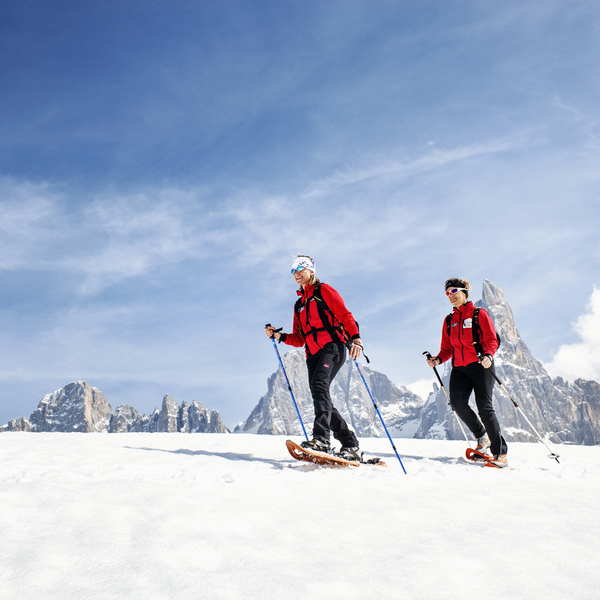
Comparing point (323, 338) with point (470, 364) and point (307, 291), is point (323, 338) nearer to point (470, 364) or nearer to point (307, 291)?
point (307, 291)

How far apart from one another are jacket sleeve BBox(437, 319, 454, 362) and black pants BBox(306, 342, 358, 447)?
2272 mm

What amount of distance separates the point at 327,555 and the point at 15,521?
196cm

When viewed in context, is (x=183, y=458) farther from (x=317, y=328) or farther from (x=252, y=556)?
(x=252, y=556)

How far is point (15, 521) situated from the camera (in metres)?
2.59

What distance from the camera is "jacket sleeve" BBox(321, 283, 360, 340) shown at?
6.17 m

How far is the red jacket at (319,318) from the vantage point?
6.21 meters

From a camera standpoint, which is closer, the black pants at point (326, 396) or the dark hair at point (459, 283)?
the black pants at point (326, 396)

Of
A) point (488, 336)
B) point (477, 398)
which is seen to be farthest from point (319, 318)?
point (477, 398)

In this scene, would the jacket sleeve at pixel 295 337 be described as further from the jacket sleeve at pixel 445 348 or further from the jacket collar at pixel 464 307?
the jacket collar at pixel 464 307

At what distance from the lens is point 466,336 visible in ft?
23.1

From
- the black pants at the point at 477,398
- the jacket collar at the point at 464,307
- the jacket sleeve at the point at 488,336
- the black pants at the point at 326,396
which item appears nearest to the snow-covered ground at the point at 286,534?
the black pants at the point at 326,396

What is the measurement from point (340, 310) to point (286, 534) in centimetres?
393

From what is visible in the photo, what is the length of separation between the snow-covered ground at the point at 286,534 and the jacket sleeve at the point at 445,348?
2866 mm

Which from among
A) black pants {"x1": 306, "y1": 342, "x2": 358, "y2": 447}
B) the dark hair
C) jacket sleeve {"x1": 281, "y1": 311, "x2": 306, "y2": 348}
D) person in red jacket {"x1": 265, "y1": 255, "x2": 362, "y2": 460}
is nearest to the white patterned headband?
person in red jacket {"x1": 265, "y1": 255, "x2": 362, "y2": 460}
